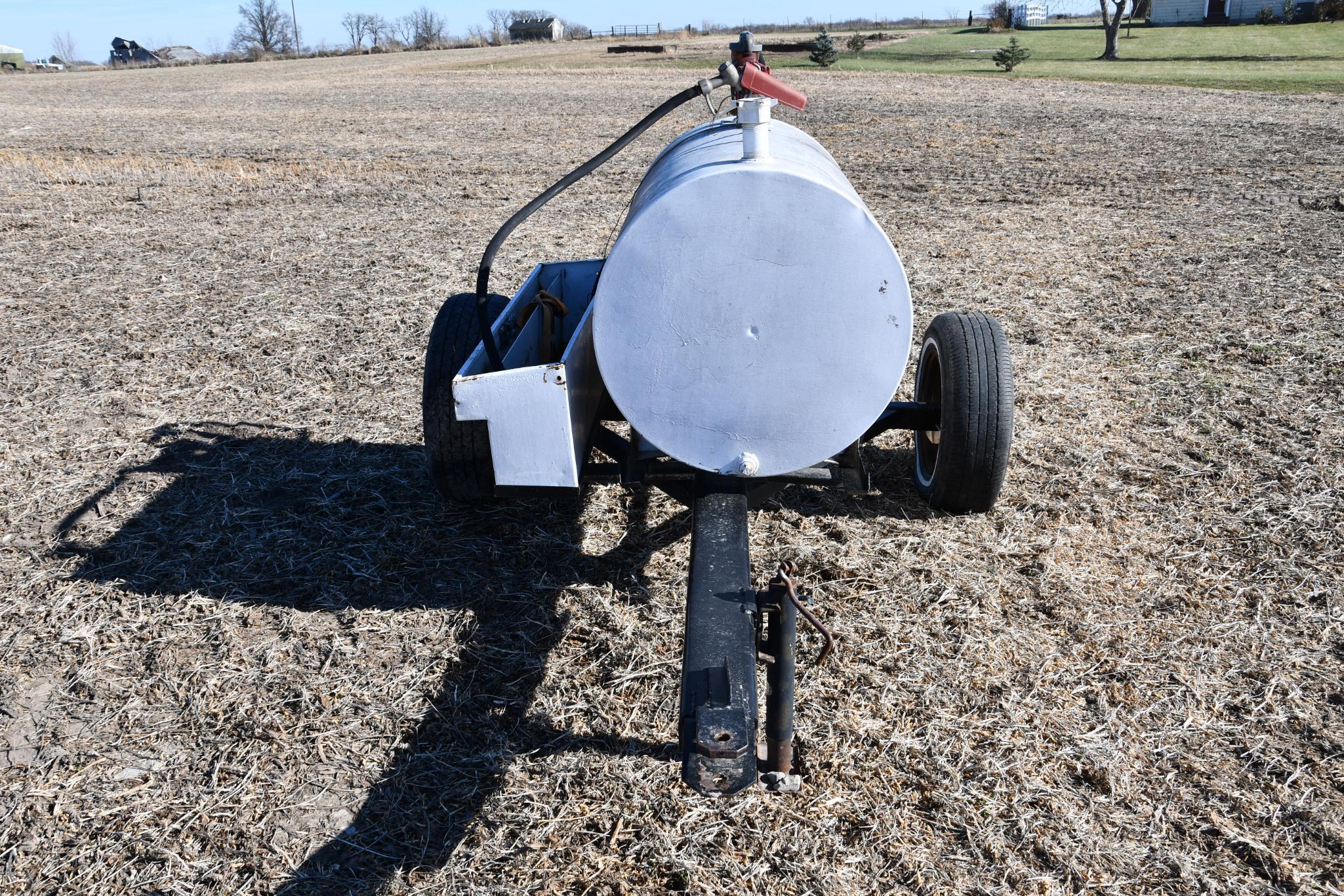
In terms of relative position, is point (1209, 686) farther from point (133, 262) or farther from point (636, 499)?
point (133, 262)

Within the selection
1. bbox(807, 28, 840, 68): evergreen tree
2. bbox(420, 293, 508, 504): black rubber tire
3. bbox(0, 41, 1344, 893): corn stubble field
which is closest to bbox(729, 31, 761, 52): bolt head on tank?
bbox(420, 293, 508, 504): black rubber tire

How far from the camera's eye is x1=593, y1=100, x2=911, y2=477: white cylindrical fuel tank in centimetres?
327

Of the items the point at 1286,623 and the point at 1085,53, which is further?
the point at 1085,53

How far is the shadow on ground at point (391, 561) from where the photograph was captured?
305 cm

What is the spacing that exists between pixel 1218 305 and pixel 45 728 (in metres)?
7.84

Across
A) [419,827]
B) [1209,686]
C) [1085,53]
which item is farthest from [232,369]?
[1085,53]

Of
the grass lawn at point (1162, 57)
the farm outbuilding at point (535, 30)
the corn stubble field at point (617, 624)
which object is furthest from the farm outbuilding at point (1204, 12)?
the corn stubble field at point (617, 624)

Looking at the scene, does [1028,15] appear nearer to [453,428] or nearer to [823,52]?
[823,52]

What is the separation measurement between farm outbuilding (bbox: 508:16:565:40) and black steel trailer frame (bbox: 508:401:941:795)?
78.6 meters

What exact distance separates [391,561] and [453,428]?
0.66 meters

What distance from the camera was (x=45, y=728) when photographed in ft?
11.1

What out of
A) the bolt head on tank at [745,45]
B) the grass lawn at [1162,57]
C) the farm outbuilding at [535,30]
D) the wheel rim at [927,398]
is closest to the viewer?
the bolt head on tank at [745,45]

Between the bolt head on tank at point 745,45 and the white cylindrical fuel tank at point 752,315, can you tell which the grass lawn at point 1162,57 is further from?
the white cylindrical fuel tank at point 752,315

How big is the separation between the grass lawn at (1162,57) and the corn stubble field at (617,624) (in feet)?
72.3
